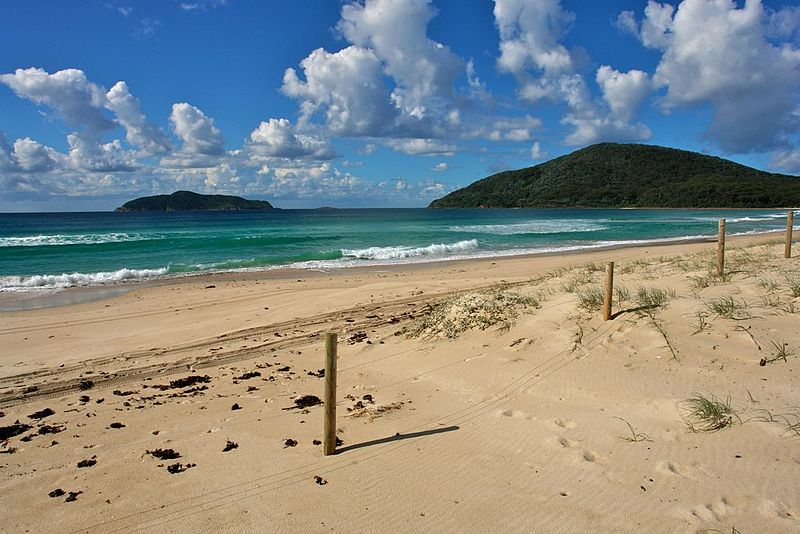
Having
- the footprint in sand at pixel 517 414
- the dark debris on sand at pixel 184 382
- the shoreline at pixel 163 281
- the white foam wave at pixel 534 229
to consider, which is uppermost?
the white foam wave at pixel 534 229

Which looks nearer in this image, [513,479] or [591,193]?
[513,479]

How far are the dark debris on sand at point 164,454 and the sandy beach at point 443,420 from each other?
0.12 ft

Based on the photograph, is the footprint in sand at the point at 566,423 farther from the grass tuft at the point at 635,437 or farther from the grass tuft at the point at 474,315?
the grass tuft at the point at 474,315

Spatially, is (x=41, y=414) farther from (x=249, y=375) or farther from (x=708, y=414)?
(x=708, y=414)

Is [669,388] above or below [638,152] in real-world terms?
below

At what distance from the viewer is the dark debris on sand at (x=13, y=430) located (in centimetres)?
566

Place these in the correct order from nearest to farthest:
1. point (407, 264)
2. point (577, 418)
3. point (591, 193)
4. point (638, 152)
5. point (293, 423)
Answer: point (577, 418) < point (293, 423) < point (407, 264) < point (591, 193) < point (638, 152)

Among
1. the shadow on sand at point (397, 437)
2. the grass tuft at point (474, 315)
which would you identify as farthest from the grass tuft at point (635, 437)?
the grass tuft at point (474, 315)

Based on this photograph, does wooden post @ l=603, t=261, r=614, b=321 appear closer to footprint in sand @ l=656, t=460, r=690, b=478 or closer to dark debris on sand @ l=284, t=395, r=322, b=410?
footprint in sand @ l=656, t=460, r=690, b=478

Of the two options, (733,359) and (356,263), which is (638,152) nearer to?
(356,263)

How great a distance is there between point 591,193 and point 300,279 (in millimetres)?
123233

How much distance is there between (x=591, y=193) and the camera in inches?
5015

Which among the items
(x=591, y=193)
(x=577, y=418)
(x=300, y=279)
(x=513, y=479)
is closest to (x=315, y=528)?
(x=513, y=479)

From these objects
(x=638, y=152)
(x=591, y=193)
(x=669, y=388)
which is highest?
(x=638, y=152)
